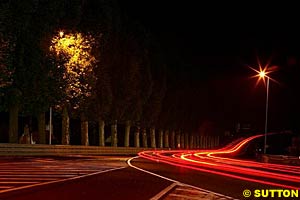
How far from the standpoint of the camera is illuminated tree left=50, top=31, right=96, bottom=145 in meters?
43.9

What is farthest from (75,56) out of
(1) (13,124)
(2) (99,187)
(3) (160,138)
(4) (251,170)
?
(3) (160,138)

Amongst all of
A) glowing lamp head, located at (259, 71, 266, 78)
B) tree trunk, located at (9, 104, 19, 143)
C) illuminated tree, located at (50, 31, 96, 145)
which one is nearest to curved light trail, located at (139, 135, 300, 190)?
tree trunk, located at (9, 104, 19, 143)

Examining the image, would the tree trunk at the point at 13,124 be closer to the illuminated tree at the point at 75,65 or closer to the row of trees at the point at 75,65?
the row of trees at the point at 75,65

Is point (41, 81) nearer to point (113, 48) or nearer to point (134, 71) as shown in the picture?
point (113, 48)

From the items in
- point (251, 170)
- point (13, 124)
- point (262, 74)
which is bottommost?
point (251, 170)

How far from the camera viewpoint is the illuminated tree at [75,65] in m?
43.9

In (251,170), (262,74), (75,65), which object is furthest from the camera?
(262,74)

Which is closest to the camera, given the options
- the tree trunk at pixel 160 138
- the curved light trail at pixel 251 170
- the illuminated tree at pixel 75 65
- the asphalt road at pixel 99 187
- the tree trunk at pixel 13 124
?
the asphalt road at pixel 99 187

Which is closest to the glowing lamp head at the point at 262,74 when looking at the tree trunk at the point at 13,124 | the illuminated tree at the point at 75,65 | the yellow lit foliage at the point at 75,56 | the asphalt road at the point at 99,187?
the illuminated tree at the point at 75,65

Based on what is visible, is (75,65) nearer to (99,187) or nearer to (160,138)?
(99,187)

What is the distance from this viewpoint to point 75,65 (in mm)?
45844

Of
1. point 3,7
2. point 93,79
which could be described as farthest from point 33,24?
point 93,79

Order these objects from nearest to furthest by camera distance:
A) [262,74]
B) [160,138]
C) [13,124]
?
[13,124]
[262,74]
[160,138]

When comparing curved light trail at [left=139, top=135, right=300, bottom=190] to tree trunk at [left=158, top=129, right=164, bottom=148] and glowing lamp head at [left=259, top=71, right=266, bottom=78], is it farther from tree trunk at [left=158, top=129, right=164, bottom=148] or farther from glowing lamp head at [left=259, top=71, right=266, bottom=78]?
tree trunk at [left=158, top=129, right=164, bottom=148]
